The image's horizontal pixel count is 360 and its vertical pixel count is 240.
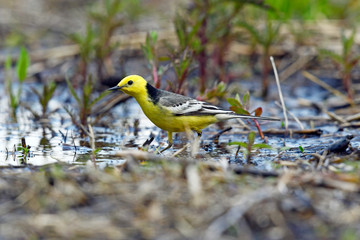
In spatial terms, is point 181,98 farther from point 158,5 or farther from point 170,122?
point 158,5

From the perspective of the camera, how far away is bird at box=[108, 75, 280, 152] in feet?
20.5

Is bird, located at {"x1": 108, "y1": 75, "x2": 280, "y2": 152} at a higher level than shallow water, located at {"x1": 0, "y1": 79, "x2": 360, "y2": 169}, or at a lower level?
higher

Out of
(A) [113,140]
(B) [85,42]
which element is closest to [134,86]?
(A) [113,140]

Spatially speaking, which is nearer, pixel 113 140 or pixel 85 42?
pixel 113 140

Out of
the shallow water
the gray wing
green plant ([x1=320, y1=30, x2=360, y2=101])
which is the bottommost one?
the shallow water

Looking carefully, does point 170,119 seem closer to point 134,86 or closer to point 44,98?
point 134,86

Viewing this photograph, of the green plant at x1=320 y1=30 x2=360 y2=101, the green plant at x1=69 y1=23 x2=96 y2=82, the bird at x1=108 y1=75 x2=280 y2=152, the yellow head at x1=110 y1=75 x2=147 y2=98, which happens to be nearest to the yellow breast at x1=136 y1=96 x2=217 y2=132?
the bird at x1=108 y1=75 x2=280 y2=152

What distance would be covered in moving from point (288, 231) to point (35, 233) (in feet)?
5.14

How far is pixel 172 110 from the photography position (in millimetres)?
6215

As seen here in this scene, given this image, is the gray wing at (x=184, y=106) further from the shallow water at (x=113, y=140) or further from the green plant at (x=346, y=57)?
the green plant at (x=346, y=57)

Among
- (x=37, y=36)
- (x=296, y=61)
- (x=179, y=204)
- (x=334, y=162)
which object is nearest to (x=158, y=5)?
(x=37, y=36)

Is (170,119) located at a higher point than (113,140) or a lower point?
higher

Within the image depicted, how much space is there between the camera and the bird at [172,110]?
6.25 metres

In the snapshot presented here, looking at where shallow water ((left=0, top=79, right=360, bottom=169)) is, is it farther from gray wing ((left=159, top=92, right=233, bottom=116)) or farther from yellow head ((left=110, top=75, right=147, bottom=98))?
yellow head ((left=110, top=75, right=147, bottom=98))
